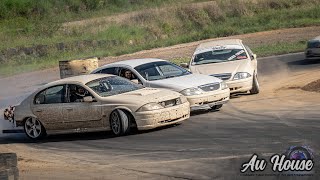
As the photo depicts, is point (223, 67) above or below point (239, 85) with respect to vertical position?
above

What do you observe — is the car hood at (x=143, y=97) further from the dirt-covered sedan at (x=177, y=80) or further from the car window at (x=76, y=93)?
the dirt-covered sedan at (x=177, y=80)

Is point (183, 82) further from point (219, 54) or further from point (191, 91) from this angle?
point (219, 54)

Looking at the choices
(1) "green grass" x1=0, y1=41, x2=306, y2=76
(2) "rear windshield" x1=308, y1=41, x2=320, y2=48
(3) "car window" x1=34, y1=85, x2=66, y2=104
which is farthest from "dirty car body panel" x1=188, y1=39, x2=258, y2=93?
(1) "green grass" x1=0, y1=41, x2=306, y2=76

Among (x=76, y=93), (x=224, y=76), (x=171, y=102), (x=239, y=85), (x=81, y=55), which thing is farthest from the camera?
(x=81, y=55)

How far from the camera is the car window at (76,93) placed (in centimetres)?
1684

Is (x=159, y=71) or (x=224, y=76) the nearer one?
(x=159, y=71)

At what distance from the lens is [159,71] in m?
19.2

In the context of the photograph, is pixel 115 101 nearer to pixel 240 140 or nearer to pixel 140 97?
pixel 140 97

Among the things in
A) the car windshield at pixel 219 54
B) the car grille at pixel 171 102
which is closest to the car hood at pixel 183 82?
the car grille at pixel 171 102

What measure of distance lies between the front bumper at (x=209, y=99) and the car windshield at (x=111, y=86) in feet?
4.27

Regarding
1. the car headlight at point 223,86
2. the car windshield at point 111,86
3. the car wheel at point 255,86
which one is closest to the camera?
the car windshield at point 111,86

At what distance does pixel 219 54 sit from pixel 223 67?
3.57 ft

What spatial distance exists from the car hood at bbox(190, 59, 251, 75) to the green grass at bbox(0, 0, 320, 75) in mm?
20501

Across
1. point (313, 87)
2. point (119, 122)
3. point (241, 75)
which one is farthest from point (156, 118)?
point (313, 87)
